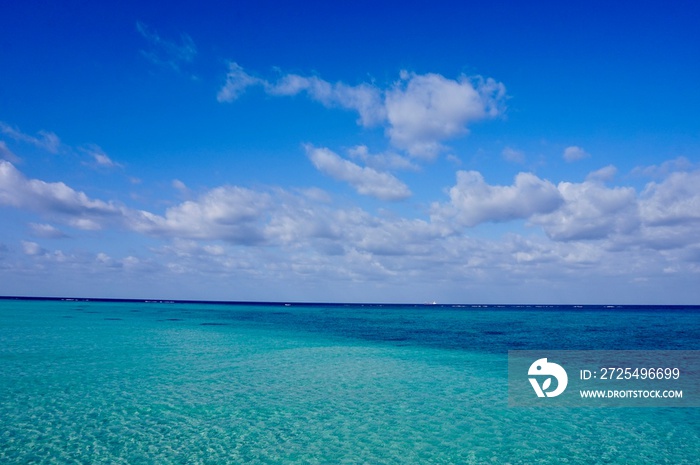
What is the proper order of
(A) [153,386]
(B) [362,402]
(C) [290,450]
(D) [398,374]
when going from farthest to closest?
(D) [398,374]
(A) [153,386]
(B) [362,402]
(C) [290,450]

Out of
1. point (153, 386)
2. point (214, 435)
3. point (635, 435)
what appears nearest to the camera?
point (214, 435)

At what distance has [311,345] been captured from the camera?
137 feet

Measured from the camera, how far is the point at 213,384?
22328 mm

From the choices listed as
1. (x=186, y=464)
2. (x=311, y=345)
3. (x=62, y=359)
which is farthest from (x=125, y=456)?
(x=311, y=345)

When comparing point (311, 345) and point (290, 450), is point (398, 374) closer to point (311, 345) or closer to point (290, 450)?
point (290, 450)

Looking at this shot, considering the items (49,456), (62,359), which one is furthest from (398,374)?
(62,359)

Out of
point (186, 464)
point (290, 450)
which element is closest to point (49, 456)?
point (186, 464)

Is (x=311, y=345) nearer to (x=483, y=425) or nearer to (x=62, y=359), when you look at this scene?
(x=62, y=359)

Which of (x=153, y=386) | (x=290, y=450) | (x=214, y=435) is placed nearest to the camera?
(x=290, y=450)

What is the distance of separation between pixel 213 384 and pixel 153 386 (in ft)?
9.46

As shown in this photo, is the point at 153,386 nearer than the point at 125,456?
No

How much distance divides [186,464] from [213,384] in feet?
34.5

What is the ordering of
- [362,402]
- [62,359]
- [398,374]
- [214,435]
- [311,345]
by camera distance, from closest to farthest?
[214,435] < [362,402] < [398,374] < [62,359] < [311,345]

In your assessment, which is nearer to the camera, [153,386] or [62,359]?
[153,386]
